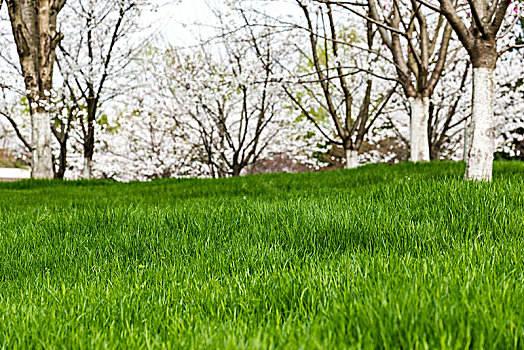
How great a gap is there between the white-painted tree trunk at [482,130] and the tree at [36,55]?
29.4ft

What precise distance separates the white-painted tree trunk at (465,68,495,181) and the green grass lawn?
120 cm

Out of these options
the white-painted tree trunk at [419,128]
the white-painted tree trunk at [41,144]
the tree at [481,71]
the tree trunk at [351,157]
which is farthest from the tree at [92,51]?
the tree at [481,71]

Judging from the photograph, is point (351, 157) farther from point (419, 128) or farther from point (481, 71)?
point (481, 71)

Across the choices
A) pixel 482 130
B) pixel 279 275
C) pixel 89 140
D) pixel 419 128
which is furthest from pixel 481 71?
pixel 89 140

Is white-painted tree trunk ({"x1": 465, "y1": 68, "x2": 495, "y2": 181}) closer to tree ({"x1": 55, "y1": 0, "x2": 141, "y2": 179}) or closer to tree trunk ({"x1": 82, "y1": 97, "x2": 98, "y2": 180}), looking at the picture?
tree ({"x1": 55, "y1": 0, "x2": 141, "y2": 179})

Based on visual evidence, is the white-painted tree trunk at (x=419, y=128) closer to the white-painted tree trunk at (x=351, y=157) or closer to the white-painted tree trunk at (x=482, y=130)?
the white-painted tree trunk at (x=351, y=157)

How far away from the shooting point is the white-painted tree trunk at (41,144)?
987 centimetres

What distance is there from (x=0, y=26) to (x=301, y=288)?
1867 centimetres

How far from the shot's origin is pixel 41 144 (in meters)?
9.95

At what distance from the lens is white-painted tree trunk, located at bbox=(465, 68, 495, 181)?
188 inches

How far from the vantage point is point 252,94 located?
55.0 feet

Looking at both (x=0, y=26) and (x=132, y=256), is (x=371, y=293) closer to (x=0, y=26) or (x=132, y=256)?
(x=132, y=256)

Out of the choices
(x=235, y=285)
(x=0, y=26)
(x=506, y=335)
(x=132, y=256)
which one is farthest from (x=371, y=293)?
(x=0, y=26)

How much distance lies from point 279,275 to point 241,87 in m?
12.9
